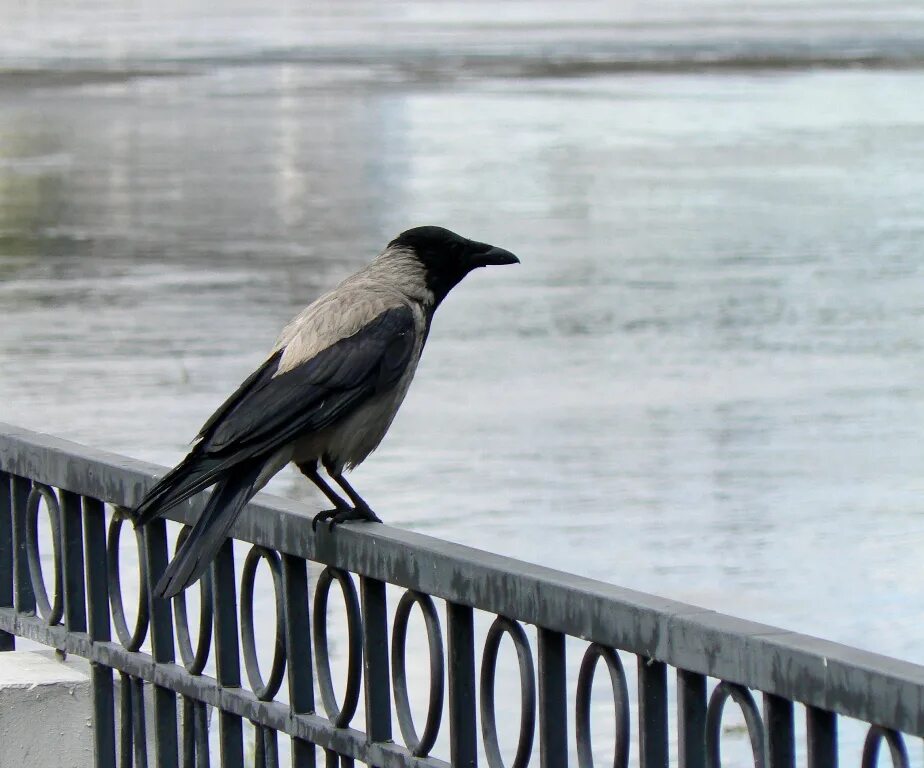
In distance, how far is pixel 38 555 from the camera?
4.39 m

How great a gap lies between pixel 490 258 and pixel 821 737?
8.16ft

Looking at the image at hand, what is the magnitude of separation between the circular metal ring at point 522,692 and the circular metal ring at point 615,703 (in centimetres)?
8

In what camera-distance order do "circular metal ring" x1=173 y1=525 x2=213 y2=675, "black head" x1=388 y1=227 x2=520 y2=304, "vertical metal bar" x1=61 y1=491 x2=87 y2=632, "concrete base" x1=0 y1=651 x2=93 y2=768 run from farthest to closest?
"black head" x1=388 y1=227 x2=520 y2=304 < "concrete base" x1=0 y1=651 x2=93 y2=768 < "vertical metal bar" x1=61 y1=491 x2=87 y2=632 < "circular metal ring" x1=173 y1=525 x2=213 y2=675

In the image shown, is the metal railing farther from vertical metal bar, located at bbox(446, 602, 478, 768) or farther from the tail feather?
the tail feather

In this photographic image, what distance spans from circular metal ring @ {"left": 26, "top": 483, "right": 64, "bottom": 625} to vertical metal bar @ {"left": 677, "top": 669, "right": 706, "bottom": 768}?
5.24ft

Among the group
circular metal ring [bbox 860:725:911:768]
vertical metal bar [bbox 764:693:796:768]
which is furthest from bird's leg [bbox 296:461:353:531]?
circular metal ring [bbox 860:725:911:768]

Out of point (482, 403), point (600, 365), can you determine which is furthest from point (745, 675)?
point (600, 365)

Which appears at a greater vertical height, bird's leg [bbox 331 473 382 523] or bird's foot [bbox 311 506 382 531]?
bird's foot [bbox 311 506 382 531]

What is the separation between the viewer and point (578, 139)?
23.6m

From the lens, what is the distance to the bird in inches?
150

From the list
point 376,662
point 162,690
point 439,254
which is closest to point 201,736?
point 162,690

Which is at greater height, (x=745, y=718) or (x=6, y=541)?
(x=745, y=718)

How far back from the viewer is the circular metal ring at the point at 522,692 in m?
3.34

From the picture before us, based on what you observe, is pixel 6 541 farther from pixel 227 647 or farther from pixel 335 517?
pixel 335 517
